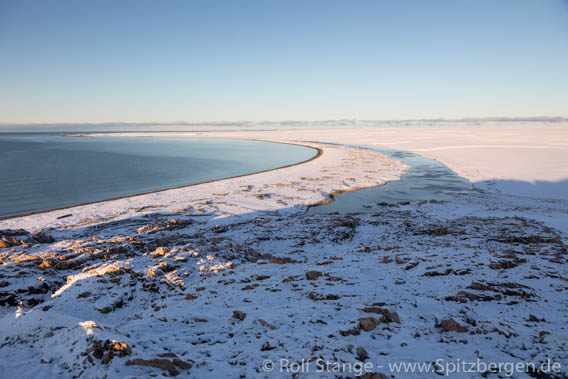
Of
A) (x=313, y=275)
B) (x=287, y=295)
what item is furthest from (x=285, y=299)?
(x=313, y=275)

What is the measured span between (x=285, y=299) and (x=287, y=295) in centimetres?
20

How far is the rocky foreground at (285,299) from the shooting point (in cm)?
364

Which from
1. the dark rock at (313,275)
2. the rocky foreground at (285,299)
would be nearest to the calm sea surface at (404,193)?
the rocky foreground at (285,299)

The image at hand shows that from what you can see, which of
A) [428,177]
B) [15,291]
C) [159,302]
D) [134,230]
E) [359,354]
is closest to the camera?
[359,354]

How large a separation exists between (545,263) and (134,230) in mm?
13333

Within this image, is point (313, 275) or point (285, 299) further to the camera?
point (313, 275)

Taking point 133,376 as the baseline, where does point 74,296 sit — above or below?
below

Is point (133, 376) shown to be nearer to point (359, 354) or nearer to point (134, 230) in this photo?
point (359, 354)

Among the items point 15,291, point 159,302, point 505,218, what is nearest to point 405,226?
point 505,218

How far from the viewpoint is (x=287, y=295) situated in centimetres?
595

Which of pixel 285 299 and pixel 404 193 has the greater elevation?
pixel 285 299

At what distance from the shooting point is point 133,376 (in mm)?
3217

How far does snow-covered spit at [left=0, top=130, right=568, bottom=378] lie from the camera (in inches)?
143

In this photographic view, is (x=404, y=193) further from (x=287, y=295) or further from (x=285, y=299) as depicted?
(x=285, y=299)
